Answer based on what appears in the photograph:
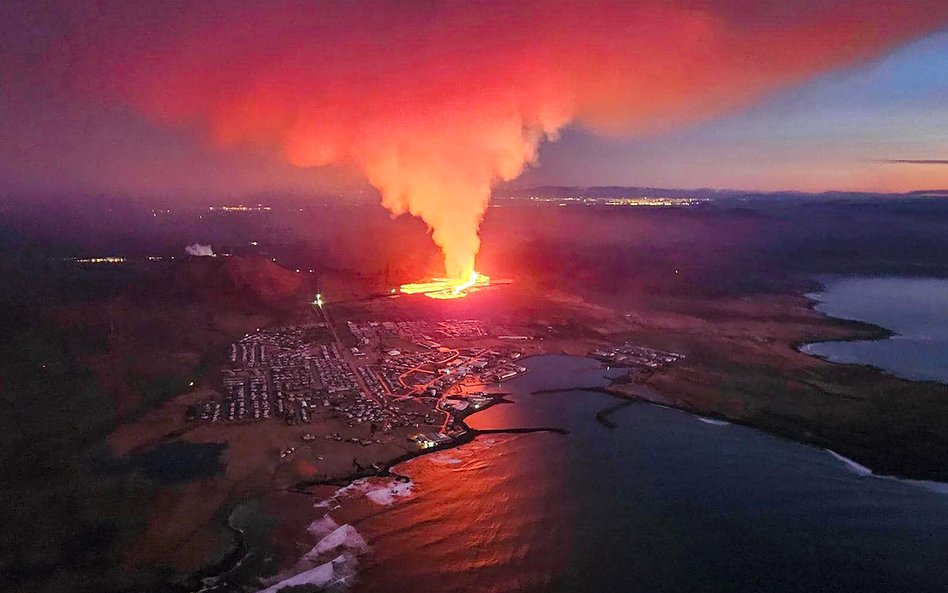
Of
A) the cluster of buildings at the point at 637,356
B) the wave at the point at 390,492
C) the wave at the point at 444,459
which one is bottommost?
the wave at the point at 390,492

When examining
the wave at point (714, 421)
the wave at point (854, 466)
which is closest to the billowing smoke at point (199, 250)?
the wave at point (714, 421)

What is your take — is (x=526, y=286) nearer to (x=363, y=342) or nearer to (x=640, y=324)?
(x=640, y=324)

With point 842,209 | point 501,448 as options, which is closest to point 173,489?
point 501,448

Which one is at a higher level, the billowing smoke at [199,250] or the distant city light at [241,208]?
the distant city light at [241,208]

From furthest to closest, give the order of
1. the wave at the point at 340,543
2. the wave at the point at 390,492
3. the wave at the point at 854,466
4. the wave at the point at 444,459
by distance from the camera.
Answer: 1. the wave at the point at 854,466
2. the wave at the point at 444,459
3. the wave at the point at 390,492
4. the wave at the point at 340,543

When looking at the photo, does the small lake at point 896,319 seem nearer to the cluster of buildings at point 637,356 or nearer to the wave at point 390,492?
the cluster of buildings at point 637,356

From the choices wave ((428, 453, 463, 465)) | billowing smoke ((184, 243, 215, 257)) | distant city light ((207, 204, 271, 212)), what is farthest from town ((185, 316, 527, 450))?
distant city light ((207, 204, 271, 212))

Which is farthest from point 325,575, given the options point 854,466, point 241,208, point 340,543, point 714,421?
point 241,208
